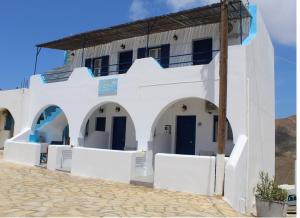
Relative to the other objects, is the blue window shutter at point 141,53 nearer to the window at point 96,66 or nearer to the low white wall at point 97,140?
the window at point 96,66

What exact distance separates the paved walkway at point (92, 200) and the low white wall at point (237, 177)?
0.48 meters

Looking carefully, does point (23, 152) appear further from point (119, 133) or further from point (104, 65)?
point (104, 65)

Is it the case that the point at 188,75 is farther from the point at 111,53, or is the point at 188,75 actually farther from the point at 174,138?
the point at 111,53

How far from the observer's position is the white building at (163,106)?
12.4 metres

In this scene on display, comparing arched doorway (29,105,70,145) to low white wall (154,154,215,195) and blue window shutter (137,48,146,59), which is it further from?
low white wall (154,154,215,195)

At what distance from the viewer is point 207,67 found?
44.8 ft

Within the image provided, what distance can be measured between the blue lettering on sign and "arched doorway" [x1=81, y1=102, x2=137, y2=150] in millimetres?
2007

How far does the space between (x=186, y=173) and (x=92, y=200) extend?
11.9 feet

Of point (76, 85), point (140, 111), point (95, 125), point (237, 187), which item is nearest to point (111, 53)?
point (76, 85)

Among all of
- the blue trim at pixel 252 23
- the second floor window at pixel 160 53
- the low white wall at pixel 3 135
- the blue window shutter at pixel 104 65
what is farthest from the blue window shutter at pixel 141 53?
the low white wall at pixel 3 135

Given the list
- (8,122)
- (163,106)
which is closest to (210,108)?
(163,106)

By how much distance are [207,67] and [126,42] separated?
7.40 metres

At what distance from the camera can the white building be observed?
1235cm

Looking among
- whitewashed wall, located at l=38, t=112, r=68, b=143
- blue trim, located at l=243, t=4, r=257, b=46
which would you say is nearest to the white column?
blue trim, located at l=243, t=4, r=257, b=46
